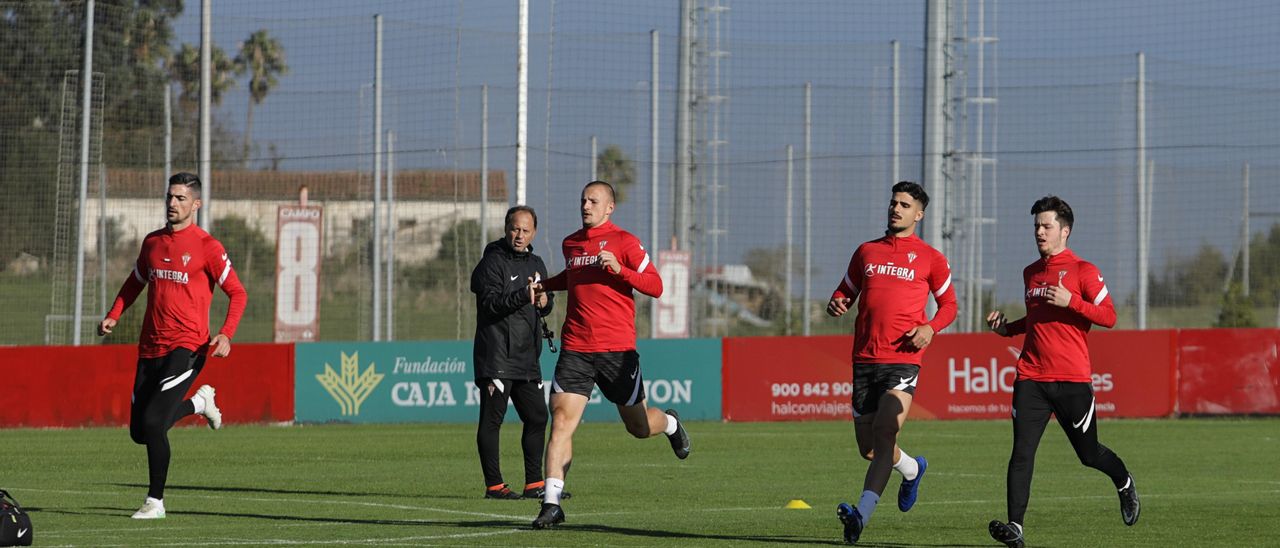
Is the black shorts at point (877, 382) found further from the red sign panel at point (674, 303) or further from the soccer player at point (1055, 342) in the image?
the red sign panel at point (674, 303)

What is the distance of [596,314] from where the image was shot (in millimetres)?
11602

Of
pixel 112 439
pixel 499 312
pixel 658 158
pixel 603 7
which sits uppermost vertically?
pixel 603 7

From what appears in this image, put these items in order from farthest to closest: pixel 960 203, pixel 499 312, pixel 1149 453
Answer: pixel 960 203 → pixel 1149 453 → pixel 499 312

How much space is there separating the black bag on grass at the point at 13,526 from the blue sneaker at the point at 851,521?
4.21 metres

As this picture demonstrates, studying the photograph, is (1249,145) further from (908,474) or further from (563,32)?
(908,474)

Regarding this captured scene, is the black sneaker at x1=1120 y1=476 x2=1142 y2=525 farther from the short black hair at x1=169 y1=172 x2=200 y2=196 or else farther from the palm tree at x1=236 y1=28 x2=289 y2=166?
the palm tree at x1=236 y1=28 x2=289 y2=166

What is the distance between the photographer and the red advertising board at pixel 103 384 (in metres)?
24.8

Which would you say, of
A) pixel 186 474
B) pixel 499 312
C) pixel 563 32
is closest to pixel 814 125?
pixel 563 32

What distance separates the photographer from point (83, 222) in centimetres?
2898

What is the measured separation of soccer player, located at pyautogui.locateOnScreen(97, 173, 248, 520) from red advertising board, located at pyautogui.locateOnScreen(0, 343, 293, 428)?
12.5m

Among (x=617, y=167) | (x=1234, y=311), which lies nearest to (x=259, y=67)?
(x=617, y=167)

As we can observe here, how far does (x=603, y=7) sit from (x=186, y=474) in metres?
14.2

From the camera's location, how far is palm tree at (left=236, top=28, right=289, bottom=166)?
2895cm

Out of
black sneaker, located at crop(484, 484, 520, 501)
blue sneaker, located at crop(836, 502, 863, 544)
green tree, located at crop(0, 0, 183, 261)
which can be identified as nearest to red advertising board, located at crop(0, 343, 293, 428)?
Answer: green tree, located at crop(0, 0, 183, 261)
